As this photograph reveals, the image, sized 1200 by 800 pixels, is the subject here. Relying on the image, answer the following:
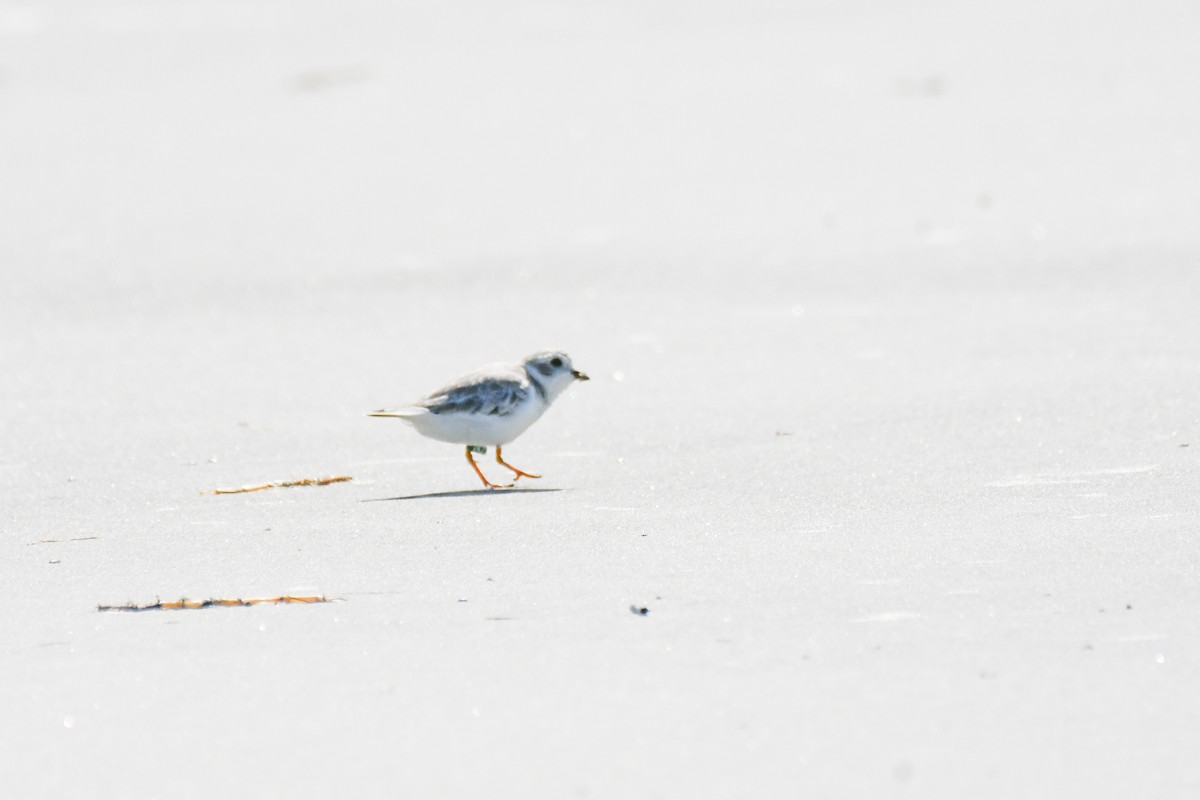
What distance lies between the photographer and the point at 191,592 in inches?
154

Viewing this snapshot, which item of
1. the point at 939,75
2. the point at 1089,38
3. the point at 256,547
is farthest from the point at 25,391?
the point at 1089,38

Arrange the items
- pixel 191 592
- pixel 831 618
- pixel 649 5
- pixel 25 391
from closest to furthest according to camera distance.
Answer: pixel 831 618
pixel 191 592
pixel 25 391
pixel 649 5

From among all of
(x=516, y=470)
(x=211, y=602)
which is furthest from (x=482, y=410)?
(x=211, y=602)

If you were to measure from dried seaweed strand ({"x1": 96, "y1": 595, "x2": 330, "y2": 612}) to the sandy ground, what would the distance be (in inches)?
1.9

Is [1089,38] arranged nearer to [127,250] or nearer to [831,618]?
[127,250]

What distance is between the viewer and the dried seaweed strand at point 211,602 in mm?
3762

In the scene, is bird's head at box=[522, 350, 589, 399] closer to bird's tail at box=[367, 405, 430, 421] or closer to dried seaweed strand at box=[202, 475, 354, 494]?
bird's tail at box=[367, 405, 430, 421]

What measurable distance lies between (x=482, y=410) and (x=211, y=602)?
77.3 inches

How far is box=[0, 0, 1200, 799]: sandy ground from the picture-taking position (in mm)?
3006

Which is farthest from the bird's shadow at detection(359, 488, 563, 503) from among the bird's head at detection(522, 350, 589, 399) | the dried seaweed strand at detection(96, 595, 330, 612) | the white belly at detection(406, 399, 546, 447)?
the dried seaweed strand at detection(96, 595, 330, 612)

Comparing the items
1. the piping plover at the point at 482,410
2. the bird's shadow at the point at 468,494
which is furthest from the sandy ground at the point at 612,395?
the piping plover at the point at 482,410

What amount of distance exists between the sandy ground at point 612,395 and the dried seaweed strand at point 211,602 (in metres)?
0.05

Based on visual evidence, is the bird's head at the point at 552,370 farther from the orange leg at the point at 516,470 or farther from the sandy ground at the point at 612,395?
the orange leg at the point at 516,470

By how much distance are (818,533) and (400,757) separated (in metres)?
1.74
